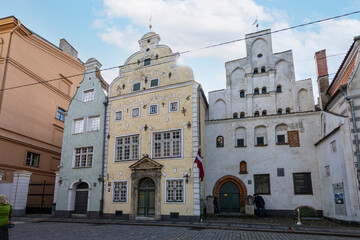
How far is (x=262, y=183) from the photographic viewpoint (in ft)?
68.3

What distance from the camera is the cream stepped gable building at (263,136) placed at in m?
20.2

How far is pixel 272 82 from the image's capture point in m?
22.8

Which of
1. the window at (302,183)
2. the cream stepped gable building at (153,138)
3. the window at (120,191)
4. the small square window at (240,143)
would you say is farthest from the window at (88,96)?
the window at (302,183)

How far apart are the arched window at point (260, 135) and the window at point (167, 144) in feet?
21.1

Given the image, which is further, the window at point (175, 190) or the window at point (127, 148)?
the window at point (127, 148)

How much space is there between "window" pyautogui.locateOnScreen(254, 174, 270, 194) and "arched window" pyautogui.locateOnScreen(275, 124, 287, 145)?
9.40ft

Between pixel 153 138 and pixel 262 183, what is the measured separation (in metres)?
9.04

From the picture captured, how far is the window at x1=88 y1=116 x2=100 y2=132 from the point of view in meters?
23.6

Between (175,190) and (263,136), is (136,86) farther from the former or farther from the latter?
(263,136)

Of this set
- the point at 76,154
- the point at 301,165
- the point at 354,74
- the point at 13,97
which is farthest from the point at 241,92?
the point at 13,97

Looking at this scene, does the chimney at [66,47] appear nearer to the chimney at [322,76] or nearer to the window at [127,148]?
the window at [127,148]

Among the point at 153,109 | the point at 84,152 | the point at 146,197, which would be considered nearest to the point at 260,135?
the point at 153,109

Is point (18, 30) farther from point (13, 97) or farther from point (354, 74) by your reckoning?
point (354, 74)

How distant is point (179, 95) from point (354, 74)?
11.4 m
